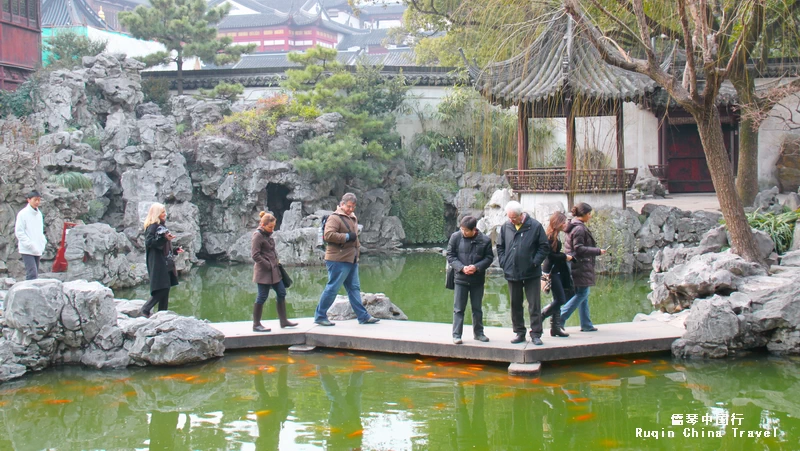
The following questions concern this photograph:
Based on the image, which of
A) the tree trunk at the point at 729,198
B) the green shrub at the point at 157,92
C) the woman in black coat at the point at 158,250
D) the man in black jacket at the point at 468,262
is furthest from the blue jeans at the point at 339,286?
the green shrub at the point at 157,92

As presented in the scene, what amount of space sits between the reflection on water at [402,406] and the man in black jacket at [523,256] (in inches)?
19.7

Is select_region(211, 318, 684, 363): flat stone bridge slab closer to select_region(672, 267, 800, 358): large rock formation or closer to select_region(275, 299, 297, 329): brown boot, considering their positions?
select_region(275, 299, 297, 329): brown boot

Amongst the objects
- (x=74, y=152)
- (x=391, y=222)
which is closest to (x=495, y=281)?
(x=391, y=222)

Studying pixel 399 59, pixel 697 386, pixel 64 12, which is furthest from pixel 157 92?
pixel 697 386

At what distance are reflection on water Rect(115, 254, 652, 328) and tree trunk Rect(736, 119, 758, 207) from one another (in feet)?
8.23

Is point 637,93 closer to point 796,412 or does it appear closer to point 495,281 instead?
point 495,281

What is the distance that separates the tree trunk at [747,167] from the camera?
40.9 ft

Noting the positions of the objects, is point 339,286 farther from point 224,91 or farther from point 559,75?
point 224,91

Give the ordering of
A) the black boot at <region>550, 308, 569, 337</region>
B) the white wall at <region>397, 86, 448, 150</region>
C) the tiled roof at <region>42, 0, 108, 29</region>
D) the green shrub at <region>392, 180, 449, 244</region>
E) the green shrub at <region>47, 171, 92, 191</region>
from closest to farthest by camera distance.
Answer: the black boot at <region>550, 308, 569, 337</region>
the green shrub at <region>47, 171, 92, 191</region>
the green shrub at <region>392, 180, 449, 244</region>
the white wall at <region>397, 86, 448, 150</region>
the tiled roof at <region>42, 0, 108, 29</region>

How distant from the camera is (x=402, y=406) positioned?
5055 mm

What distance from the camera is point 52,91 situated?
1555 centimetres

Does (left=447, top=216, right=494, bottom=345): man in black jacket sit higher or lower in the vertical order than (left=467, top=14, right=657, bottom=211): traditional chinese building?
lower

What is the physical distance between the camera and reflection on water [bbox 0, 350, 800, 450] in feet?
14.8

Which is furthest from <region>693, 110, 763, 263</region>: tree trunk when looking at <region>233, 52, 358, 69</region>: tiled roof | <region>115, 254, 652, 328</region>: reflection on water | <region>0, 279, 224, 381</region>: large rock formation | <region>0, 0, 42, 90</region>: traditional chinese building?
<region>233, 52, 358, 69</region>: tiled roof
